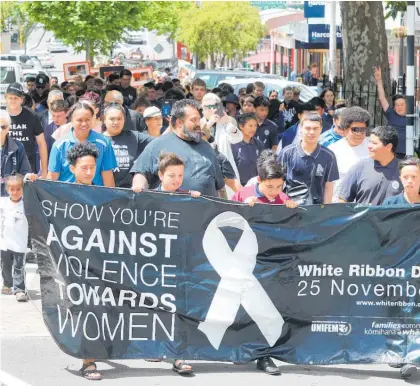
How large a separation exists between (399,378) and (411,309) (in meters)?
0.49

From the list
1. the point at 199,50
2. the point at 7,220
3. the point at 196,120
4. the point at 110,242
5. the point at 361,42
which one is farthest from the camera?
the point at 199,50

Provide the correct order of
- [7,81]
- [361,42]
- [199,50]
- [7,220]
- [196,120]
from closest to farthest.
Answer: [196,120] → [7,220] → [361,42] → [7,81] → [199,50]

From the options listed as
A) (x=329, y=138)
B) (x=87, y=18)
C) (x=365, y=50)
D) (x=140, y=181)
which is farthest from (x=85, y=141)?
(x=87, y=18)

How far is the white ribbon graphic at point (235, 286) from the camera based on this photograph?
7785mm

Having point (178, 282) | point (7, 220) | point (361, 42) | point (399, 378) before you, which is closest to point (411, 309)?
point (399, 378)

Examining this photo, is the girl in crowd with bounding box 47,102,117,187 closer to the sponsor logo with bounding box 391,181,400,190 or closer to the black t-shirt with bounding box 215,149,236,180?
the black t-shirt with bounding box 215,149,236,180

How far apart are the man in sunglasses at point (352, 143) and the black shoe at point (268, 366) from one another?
9.15ft

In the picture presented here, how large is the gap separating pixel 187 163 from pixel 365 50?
8.75 m

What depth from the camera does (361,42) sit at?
662 inches

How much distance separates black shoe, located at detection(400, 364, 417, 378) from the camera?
772cm

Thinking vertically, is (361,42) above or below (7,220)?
above

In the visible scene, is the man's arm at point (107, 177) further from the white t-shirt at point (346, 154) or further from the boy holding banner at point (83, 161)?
the white t-shirt at point (346, 154)

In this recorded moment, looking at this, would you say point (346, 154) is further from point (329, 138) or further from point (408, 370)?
point (408, 370)

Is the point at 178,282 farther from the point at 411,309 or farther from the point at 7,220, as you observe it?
the point at 7,220
